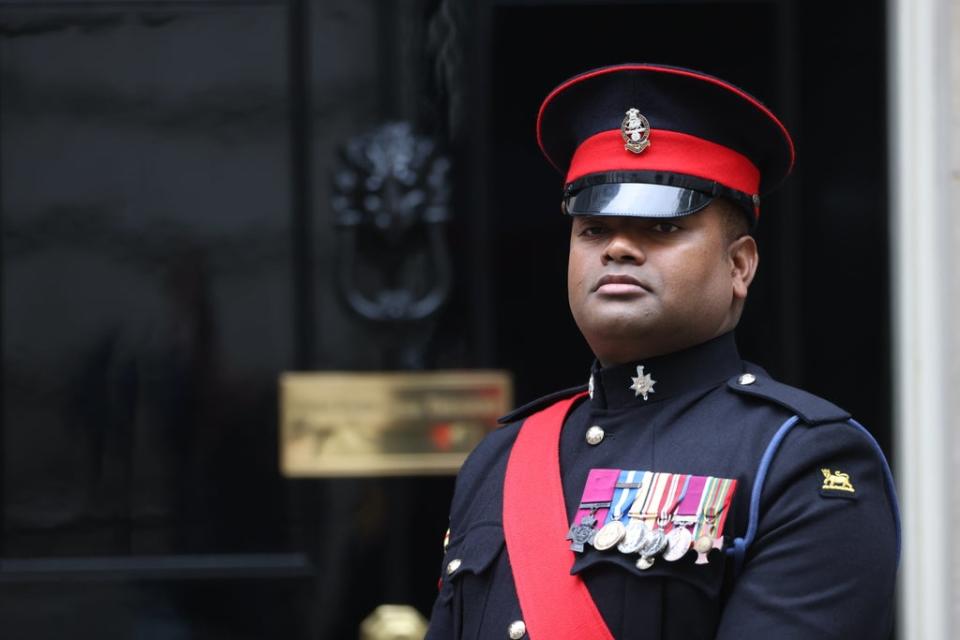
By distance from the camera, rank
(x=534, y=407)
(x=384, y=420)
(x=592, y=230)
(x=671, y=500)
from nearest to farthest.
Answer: (x=671, y=500) < (x=592, y=230) < (x=534, y=407) < (x=384, y=420)

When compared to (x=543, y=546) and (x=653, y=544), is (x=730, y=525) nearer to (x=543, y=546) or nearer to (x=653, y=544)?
(x=653, y=544)

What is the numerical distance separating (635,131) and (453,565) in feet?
1.83

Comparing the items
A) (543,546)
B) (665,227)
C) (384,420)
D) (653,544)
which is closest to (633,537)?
(653,544)

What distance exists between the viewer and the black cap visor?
172cm

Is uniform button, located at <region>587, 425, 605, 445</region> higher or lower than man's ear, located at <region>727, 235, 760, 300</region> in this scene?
lower

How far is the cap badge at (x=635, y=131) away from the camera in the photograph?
179 cm

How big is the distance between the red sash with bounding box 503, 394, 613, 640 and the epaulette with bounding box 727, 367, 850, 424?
0.80 ft

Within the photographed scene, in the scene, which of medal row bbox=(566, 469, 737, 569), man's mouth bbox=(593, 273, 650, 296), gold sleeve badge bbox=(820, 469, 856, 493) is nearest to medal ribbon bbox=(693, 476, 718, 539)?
medal row bbox=(566, 469, 737, 569)

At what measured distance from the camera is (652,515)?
66.2 inches

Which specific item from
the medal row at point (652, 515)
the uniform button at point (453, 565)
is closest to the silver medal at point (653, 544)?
the medal row at point (652, 515)

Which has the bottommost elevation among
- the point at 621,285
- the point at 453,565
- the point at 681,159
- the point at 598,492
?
the point at 453,565

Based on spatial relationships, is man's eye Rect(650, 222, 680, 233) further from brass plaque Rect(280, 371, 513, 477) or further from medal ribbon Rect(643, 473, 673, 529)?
brass plaque Rect(280, 371, 513, 477)

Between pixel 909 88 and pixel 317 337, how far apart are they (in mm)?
1214

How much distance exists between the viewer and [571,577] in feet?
5.58
